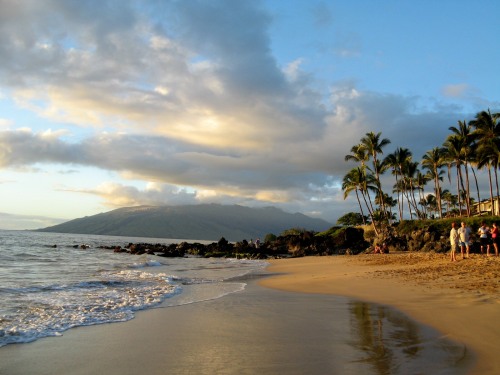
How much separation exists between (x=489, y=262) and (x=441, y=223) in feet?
90.9

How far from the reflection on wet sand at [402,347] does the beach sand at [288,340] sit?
0.04ft

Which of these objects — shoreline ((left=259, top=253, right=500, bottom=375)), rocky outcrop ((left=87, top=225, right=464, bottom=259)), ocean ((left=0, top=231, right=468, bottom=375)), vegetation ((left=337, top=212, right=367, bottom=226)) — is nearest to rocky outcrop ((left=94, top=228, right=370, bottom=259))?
rocky outcrop ((left=87, top=225, right=464, bottom=259))

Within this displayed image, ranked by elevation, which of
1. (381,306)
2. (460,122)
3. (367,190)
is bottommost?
(381,306)

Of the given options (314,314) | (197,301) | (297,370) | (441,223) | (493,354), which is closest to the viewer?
(297,370)

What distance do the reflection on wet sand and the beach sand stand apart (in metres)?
0.01

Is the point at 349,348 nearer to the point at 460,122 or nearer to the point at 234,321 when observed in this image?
the point at 234,321

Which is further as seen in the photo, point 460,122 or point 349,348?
point 460,122

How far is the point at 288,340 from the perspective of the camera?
20.3 feet

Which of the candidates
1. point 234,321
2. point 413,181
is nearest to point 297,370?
point 234,321

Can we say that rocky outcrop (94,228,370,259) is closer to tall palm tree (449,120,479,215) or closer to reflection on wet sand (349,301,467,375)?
tall palm tree (449,120,479,215)

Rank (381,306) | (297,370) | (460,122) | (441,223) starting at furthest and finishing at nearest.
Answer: (460,122)
(441,223)
(381,306)
(297,370)

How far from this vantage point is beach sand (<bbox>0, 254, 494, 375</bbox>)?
16.2 ft

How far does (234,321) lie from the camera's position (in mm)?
7809

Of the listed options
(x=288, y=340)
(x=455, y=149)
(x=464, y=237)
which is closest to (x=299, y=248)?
(x=455, y=149)
